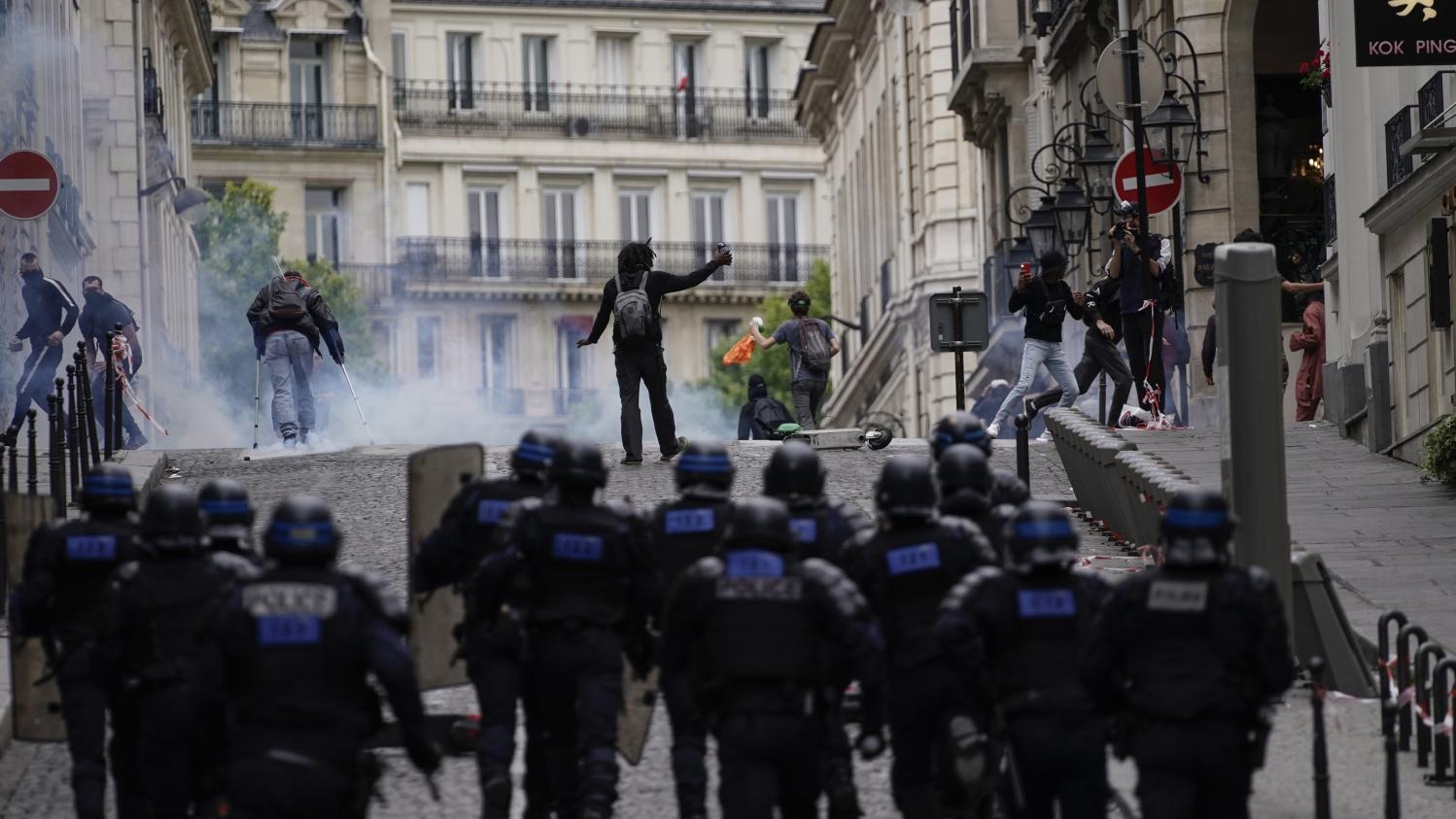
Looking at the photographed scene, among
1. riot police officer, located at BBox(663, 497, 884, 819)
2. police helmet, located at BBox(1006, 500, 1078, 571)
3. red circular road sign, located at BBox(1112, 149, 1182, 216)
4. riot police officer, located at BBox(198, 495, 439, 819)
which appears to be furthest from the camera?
red circular road sign, located at BBox(1112, 149, 1182, 216)

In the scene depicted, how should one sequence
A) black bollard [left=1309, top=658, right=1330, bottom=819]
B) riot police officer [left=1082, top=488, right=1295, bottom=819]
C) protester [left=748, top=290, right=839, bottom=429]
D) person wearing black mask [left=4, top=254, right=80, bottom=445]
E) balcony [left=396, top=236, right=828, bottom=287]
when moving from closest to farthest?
riot police officer [left=1082, top=488, right=1295, bottom=819]
black bollard [left=1309, top=658, right=1330, bottom=819]
person wearing black mask [left=4, top=254, right=80, bottom=445]
protester [left=748, top=290, right=839, bottom=429]
balcony [left=396, top=236, right=828, bottom=287]

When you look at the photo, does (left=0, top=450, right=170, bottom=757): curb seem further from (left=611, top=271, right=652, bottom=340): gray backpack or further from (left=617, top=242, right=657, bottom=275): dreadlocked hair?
(left=617, top=242, right=657, bottom=275): dreadlocked hair

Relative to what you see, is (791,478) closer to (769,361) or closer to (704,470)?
(704,470)

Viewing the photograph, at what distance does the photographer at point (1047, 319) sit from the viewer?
24391mm

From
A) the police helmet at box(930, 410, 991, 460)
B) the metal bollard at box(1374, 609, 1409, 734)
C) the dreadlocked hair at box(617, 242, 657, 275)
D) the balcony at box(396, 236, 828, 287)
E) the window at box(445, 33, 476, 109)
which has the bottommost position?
the metal bollard at box(1374, 609, 1409, 734)

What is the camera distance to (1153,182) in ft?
91.2

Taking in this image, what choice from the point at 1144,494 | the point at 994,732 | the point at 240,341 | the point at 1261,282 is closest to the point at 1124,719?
the point at 994,732

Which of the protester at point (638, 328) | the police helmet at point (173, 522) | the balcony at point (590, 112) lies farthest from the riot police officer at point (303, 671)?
the balcony at point (590, 112)

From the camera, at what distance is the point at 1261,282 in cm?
1334

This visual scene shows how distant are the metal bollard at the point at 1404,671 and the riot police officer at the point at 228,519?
4.87 m

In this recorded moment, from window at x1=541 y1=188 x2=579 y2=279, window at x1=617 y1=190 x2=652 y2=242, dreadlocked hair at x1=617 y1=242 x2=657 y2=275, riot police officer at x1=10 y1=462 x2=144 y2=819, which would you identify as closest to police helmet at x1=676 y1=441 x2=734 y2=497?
riot police officer at x1=10 y1=462 x2=144 y2=819

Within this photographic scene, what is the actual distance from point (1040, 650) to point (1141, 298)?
15.6 meters

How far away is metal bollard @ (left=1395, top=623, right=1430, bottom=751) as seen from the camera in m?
12.6

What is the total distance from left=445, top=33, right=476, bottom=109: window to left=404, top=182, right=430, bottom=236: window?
220 cm
